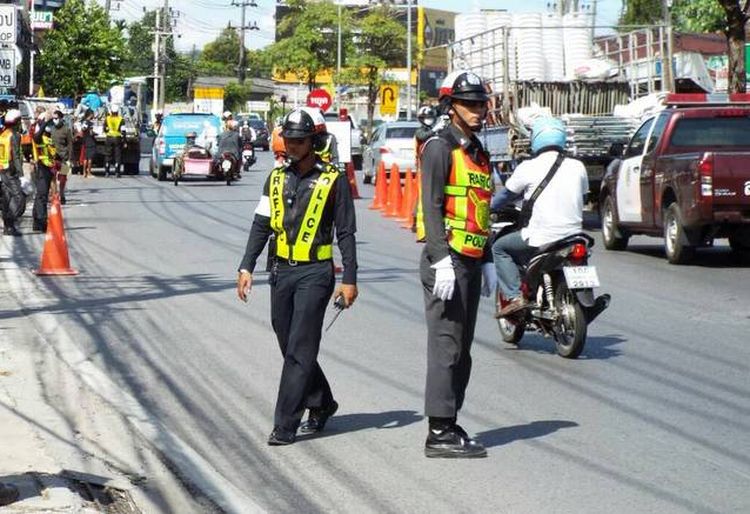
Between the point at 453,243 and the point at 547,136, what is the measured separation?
3866 mm

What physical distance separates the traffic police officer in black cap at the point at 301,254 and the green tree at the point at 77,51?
61540 millimetres

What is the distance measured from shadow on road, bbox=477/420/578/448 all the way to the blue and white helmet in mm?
3224

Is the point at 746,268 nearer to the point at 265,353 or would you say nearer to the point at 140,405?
the point at 265,353

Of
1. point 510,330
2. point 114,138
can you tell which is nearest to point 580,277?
point 510,330

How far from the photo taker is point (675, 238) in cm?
1914

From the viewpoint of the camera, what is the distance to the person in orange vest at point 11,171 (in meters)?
22.7

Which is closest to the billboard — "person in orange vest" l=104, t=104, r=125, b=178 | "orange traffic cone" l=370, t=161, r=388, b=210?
"person in orange vest" l=104, t=104, r=125, b=178

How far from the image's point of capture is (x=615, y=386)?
34.0 ft

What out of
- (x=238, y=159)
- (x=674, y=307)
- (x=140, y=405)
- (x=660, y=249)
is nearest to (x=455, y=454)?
(x=140, y=405)

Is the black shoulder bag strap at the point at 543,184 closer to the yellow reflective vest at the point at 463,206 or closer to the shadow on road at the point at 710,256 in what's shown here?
the yellow reflective vest at the point at 463,206

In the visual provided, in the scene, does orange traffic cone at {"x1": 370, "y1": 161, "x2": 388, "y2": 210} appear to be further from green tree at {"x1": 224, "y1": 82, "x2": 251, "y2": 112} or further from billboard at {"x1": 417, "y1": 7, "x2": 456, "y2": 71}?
billboard at {"x1": 417, "y1": 7, "x2": 456, "y2": 71}

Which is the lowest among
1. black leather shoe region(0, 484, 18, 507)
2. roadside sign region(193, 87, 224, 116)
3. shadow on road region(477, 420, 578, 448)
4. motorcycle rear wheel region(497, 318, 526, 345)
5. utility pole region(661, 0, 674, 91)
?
shadow on road region(477, 420, 578, 448)

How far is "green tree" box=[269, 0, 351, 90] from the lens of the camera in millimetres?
80562

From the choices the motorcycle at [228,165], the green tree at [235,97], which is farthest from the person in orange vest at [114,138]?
the green tree at [235,97]
